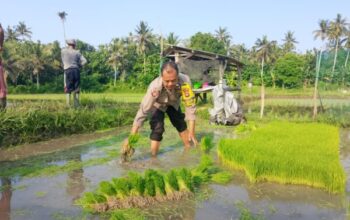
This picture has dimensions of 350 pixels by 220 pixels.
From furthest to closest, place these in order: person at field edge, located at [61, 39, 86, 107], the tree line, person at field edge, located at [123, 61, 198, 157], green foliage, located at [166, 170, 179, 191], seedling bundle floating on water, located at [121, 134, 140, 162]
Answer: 1. the tree line
2. person at field edge, located at [61, 39, 86, 107]
3. seedling bundle floating on water, located at [121, 134, 140, 162]
4. person at field edge, located at [123, 61, 198, 157]
5. green foliage, located at [166, 170, 179, 191]

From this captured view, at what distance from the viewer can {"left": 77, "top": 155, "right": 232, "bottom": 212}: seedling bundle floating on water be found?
3.11 metres

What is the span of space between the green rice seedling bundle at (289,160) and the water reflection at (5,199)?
2.46 meters

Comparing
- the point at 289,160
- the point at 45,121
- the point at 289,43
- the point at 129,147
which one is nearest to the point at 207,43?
the point at 289,43

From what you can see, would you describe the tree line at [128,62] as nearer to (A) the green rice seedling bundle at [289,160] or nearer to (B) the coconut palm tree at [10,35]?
(B) the coconut palm tree at [10,35]

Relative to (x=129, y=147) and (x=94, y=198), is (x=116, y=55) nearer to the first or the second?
(x=129, y=147)

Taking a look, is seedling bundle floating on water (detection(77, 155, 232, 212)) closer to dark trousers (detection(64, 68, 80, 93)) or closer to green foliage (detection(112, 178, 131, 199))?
green foliage (detection(112, 178, 131, 199))

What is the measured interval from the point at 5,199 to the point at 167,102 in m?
2.38

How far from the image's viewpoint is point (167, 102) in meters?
5.01

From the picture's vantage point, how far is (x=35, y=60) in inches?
1601

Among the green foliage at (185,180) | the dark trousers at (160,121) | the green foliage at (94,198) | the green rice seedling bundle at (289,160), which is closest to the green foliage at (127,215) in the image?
the green foliage at (94,198)

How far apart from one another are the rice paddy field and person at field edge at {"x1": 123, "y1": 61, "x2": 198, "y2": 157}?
1.45ft

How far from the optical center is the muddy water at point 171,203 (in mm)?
3020

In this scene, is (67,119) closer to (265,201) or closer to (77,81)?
(77,81)

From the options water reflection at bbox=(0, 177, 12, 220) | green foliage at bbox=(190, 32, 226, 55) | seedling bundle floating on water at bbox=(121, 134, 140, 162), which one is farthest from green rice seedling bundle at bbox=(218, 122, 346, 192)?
green foliage at bbox=(190, 32, 226, 55)
